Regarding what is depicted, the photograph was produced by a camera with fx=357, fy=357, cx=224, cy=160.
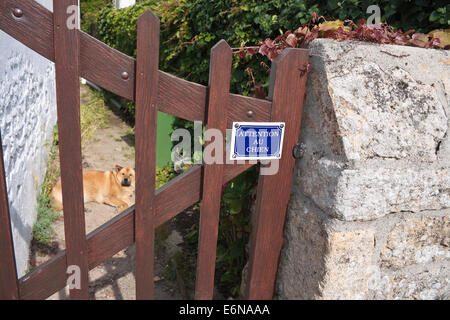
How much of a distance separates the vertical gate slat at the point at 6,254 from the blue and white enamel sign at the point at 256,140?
2.49 feet

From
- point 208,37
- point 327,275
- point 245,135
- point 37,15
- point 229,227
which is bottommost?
point 229,227

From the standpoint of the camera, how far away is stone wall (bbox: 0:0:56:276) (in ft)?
8.36

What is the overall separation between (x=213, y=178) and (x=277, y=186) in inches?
11.1

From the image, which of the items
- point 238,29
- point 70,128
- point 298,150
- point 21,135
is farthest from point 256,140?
point 21,135

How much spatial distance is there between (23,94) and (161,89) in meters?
2.83

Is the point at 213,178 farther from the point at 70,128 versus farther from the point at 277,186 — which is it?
the point at 70,128

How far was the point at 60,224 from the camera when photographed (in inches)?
147

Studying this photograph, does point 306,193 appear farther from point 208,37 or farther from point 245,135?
point 208,37

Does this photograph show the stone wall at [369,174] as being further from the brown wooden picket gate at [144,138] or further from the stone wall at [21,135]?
the stone wall at [21,135]

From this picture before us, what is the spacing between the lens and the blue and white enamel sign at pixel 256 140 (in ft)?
4.28

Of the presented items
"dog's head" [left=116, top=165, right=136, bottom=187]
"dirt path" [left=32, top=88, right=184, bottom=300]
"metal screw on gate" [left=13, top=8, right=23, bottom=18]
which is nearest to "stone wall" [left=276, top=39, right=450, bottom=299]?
"metal screw on gate" [left=13, top=8, right=23, bottom=18]

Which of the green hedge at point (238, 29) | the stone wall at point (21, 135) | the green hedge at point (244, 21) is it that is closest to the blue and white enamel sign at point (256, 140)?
the green hedge at point (238, 29)

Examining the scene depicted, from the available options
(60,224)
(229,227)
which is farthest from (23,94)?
(229,227)

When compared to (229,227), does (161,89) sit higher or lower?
higher
